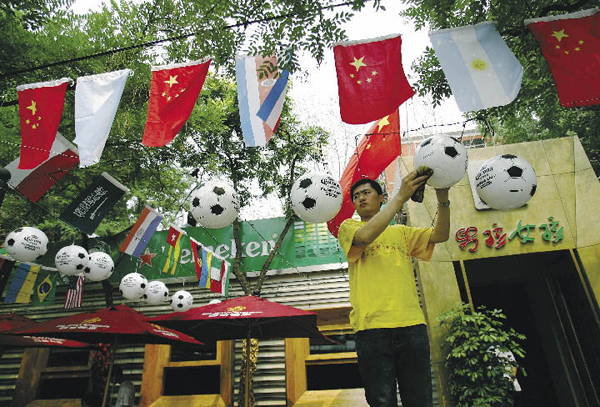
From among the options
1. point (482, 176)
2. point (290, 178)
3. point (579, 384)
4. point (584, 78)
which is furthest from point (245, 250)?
point (579, 384)

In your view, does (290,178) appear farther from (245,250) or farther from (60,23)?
(60,23)

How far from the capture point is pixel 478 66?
4004 millimetres

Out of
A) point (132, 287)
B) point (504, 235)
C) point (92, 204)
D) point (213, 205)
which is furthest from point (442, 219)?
point (132, 287)

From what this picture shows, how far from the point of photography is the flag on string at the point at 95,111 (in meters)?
4.43

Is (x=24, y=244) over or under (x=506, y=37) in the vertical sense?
under

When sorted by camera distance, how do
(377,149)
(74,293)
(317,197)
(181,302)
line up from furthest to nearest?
(74,293)
(181,302)
(377,149)
(317,197)

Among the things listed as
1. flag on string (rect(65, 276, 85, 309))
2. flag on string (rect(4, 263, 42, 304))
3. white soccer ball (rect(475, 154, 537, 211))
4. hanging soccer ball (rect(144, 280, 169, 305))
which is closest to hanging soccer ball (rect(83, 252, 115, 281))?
hanging soccer ball (rect(144, 280, 169, 305))

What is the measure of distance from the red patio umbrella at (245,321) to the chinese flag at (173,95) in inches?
106

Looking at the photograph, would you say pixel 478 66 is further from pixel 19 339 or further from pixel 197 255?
pixel 19 339

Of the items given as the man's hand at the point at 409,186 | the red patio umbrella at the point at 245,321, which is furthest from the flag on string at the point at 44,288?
the man's hand at the point at 409,186

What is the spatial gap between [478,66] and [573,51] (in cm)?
112

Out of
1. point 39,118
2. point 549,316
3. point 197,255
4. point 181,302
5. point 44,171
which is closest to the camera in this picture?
point 39,118

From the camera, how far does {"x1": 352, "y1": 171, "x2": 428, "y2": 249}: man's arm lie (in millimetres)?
2027

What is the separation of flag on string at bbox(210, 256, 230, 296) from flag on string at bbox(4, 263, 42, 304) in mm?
4739
